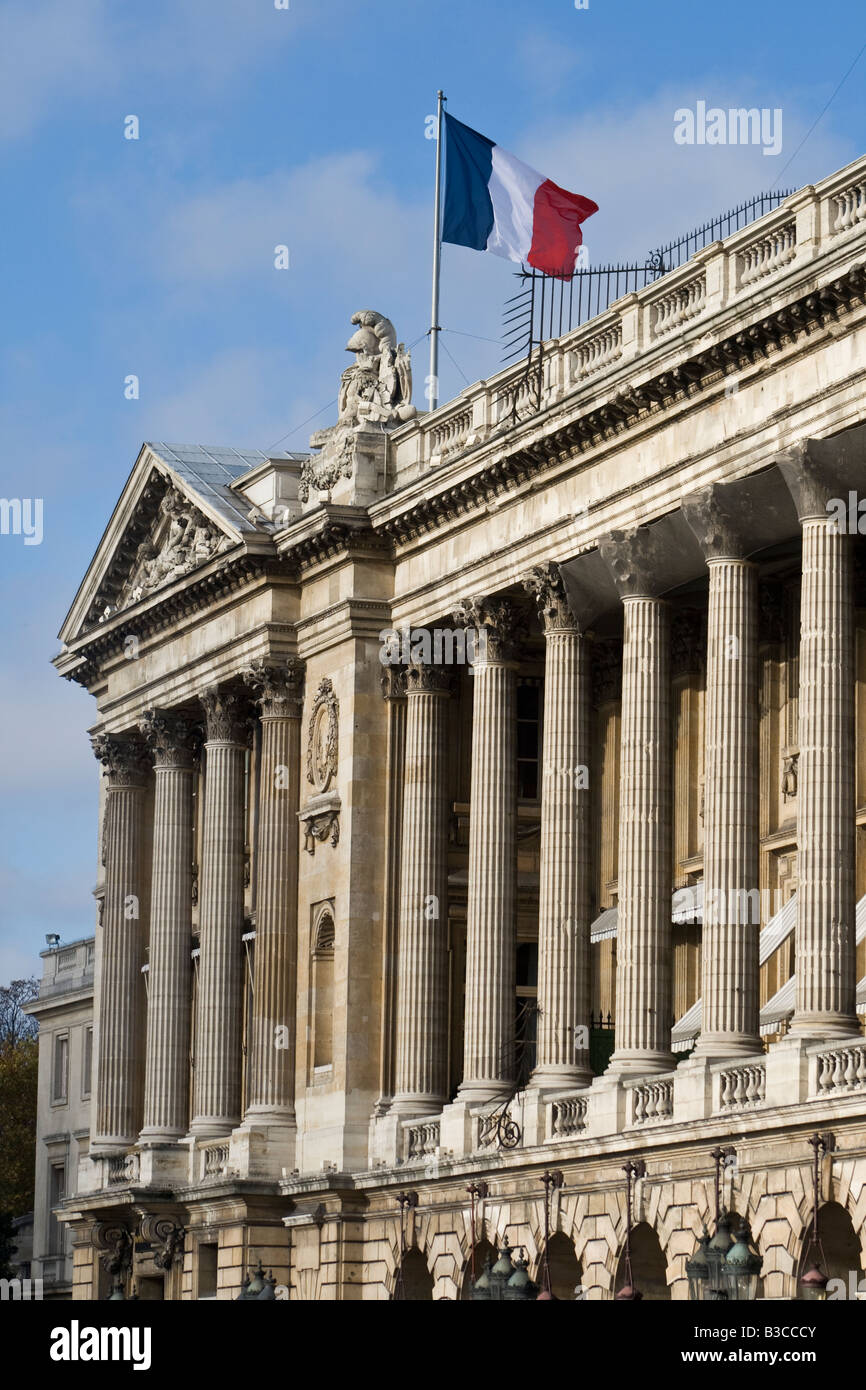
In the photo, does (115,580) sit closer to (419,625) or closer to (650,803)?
(419,625)

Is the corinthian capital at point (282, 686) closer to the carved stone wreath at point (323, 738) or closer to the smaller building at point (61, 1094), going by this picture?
the carved stone wreath at point (323, 738)

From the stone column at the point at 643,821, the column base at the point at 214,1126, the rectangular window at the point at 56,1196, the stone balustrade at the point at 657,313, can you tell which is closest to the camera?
the stone balustrade at the point at 657,313

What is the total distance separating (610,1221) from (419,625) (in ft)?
52.4

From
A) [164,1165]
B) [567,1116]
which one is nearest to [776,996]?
[567,1116]

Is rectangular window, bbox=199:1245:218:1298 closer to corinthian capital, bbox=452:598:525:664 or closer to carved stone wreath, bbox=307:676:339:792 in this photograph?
carved stone wreath, bbox=307:676:339:792

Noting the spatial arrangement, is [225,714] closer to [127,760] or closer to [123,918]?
[127,760]

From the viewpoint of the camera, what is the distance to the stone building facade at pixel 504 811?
168 ft

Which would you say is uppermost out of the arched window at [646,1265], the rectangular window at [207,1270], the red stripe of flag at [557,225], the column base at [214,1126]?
the red stripe of flag at [557,225]

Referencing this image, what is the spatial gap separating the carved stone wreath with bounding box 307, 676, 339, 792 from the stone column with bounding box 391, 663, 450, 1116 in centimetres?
238

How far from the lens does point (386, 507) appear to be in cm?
6662

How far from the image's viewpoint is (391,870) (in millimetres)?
66875

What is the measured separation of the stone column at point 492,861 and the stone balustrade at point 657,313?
13.7 feet

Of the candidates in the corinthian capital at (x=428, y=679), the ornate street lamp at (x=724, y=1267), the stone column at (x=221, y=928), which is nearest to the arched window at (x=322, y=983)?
the stone column at (x=221, y=928)
